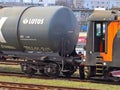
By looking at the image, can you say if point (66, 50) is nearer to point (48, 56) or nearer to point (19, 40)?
point (48, 56)

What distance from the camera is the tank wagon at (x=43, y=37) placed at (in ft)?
65.4

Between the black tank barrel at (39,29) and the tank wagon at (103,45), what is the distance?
6.57 ft

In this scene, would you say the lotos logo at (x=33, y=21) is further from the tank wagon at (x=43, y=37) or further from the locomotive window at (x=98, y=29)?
the locomotive window at (x=98, y=29)

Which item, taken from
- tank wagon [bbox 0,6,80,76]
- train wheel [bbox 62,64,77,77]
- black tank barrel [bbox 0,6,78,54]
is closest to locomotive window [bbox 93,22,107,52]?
tank wagon [bbox 0,6,80,76]

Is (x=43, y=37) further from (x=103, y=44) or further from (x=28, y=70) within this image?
(x=103, y=44)

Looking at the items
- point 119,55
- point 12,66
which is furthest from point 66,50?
point 12,66

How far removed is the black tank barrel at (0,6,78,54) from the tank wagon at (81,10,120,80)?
2.00 m

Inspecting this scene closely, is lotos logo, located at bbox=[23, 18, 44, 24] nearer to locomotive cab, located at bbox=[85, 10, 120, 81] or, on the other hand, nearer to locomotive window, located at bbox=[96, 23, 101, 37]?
locomotive cab, located at bbox=[85, 10, 120, 81]

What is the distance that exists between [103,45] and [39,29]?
12.0 feet

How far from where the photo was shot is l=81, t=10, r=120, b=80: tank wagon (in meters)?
17.9

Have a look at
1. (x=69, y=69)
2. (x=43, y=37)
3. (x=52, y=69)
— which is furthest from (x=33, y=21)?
(x=69, y=69)

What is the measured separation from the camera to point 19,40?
2078 centimetres

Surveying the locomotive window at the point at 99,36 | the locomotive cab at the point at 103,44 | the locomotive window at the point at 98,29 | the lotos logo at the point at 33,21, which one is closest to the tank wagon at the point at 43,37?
the lotos logo at the point at 33,21

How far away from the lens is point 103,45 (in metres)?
18.4
